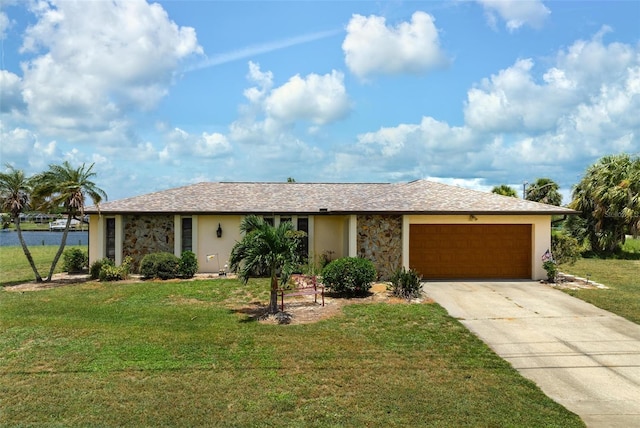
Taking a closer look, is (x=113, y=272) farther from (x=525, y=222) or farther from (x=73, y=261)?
(x=525, y=222)

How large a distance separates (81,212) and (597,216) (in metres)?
27.3

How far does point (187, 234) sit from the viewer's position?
17719 millimetres

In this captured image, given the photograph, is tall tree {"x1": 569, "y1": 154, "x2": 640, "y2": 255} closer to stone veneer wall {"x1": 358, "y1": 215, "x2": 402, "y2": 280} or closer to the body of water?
stone veneer wall {"x1": 358, "y1": 215, "x2": 402, "y2": 280}

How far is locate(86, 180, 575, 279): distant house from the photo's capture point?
15.8 meters

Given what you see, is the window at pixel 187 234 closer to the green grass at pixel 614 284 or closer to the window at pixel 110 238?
the window at pixel 110 238

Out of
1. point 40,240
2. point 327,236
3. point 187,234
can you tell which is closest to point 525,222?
point 327,236

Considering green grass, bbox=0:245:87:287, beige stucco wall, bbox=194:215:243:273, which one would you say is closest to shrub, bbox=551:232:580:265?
beige stucco wall, bbox=194:215:243:273

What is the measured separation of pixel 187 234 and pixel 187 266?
5.87 feet

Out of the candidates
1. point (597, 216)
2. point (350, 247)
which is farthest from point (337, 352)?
point (597, 216)

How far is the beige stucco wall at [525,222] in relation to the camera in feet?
52.0

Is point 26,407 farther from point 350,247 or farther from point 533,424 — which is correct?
point 350,247

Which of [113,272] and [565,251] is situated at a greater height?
[565,251]

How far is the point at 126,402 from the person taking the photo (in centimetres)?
570

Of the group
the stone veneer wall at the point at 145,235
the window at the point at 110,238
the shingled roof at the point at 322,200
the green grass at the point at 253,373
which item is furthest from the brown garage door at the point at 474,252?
the window at the point at 110,238
